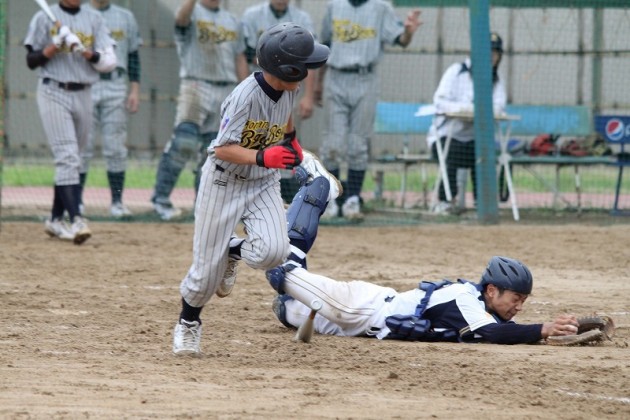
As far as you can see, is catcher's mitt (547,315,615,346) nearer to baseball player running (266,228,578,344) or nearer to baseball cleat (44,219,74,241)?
baseball player running (266,228,578,344)

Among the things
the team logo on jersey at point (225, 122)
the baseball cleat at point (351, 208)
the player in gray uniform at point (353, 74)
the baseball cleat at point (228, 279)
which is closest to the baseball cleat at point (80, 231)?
the player in gray uniform at point (353, 74)

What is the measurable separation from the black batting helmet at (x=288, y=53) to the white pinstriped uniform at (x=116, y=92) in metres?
7.52

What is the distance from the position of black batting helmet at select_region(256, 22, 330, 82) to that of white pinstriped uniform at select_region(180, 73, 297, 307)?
0.14 meters

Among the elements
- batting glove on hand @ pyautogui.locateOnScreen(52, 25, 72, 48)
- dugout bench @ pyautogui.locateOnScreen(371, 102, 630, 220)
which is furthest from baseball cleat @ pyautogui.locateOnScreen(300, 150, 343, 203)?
dugout bench @ pyautogui.locateOnScreen(371, 102, 630, 220)

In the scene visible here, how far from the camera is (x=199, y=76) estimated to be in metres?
12.8

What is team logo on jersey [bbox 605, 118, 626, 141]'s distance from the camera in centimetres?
1346

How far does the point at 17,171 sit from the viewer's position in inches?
737

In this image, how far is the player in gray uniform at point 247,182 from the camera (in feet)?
18.3

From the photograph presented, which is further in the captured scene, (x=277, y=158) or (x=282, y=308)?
(x=282, y=308)

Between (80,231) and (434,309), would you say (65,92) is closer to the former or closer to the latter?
(80,231)

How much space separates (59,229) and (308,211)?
492 centimetres

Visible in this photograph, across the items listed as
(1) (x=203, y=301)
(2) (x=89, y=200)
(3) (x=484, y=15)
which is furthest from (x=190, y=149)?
(1) (x=203, y=301)

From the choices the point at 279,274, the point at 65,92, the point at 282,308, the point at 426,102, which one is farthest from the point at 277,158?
the point at 426,102

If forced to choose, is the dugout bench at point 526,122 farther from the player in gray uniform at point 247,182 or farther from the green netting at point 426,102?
the player in gray uniform at point 247,182
